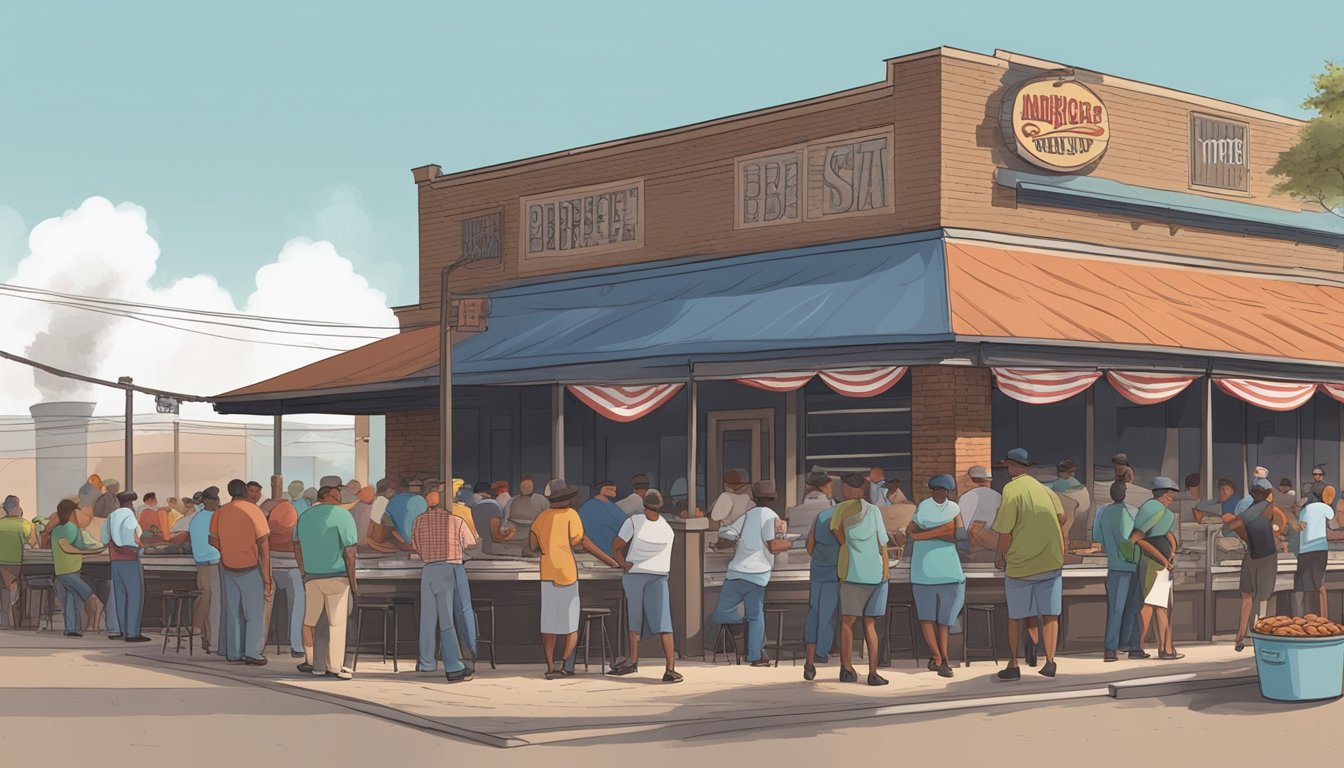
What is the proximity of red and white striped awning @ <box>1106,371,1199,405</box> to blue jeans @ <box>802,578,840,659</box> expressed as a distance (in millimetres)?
6438

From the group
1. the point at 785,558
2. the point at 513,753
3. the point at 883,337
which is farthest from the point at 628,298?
the point at 513,753

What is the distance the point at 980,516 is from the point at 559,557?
494 cm

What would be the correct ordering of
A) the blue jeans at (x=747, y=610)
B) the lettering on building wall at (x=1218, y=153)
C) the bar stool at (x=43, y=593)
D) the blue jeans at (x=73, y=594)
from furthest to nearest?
the lettering on building wall at (x=1218, y=153), the bar stool at (x=43, y=593), the blue jeans at (x=73, y=594), the blue jeans at (x=747, y=610)

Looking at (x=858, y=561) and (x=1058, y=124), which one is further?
(x=1058, y=124)

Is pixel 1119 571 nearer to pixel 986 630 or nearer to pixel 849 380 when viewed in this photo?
pixel 986 630

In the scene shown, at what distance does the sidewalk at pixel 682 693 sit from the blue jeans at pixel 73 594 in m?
4.36

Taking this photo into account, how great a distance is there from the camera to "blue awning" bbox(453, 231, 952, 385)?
2095cm

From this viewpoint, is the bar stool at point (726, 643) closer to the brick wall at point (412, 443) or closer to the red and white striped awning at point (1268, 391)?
the red and white striped awning at point (1268, 391)

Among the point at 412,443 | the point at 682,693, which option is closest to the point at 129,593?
the point at 682,693

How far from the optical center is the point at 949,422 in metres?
21.5

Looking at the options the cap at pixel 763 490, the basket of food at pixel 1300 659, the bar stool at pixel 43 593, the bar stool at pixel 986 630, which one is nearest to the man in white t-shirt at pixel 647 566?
the cap at pixel 763 490

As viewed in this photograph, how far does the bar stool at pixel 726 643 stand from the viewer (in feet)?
57.8

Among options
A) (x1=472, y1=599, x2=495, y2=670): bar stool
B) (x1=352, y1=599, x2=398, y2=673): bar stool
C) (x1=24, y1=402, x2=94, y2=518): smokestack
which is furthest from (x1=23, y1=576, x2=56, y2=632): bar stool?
(x1=24, y1=402, x2=94, y2=518): smokestack

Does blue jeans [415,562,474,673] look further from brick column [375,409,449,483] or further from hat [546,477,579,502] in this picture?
brick column [375,409,449,483]
